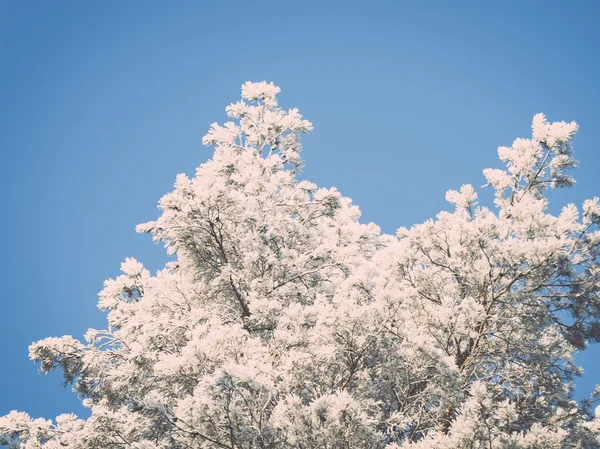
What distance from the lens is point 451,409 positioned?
7773mm

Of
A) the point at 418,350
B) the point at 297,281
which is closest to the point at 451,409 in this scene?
the point at 418,350

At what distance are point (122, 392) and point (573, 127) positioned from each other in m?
9.11

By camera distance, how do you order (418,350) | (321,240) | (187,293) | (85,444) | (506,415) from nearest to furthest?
(506,415), (418,350), (85,444), (187,293), (321,240)

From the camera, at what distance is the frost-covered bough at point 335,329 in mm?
6367

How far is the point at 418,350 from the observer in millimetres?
6980

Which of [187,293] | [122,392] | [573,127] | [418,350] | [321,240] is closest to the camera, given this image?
[418,350]

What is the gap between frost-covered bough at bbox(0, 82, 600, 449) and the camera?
6.37 metres

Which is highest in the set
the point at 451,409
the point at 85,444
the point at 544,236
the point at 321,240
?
the point at 321,240

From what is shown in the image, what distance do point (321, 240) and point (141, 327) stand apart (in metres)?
3.89

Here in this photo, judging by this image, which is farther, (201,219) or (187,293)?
(187,293)

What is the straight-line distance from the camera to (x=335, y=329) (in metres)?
7.02

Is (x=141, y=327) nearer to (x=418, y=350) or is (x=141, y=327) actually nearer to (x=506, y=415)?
(x=418, y=350)

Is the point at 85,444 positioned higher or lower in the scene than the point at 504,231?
lower

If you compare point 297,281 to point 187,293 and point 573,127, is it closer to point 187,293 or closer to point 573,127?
point 187,293
